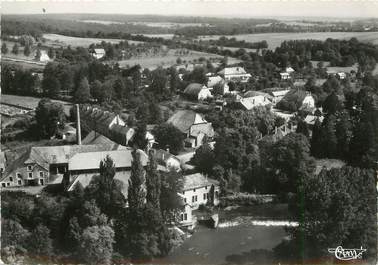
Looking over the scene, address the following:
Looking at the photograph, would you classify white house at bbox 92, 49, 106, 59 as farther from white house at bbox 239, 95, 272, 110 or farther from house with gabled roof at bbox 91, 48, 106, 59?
white house at bbox 239, 95, 272, 110

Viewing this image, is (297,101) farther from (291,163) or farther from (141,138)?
(291,163)

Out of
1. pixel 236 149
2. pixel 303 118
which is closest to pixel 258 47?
pixel 303 118

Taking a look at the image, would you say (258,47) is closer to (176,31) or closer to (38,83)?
(176,31)

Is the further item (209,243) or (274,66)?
(274,66)

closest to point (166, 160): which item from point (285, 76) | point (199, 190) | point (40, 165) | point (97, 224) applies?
point (199, 190)

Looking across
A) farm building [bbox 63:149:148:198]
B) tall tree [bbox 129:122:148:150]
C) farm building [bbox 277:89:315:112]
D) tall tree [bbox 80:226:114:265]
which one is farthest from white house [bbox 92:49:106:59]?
tall tree [bbox 80:226:114:265]
